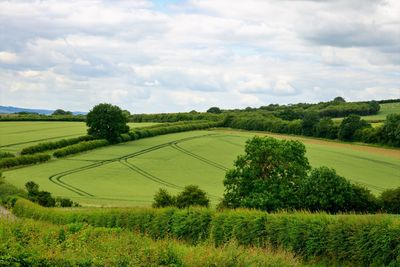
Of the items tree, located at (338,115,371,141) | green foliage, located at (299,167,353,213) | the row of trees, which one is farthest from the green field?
green foliage, located at (299,167,353,213)

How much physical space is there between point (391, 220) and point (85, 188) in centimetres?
4650

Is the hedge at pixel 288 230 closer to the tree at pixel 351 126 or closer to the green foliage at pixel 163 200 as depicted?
the green foliage at pixel 163 200

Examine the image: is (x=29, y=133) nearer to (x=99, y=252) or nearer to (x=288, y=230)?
(x=288, y=230)

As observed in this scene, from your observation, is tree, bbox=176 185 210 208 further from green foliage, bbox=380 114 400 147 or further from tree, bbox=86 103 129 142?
green foliage, bbox=380 114 400 147

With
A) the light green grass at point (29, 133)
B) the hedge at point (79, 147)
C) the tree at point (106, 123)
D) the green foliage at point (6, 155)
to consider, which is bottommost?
the green foliage at point (6, 155)

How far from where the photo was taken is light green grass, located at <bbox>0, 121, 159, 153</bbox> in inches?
3797

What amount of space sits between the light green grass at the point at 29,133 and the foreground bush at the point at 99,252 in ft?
249

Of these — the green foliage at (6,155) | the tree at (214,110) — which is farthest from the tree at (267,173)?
the tree at (214,110)

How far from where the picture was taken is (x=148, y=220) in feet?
109

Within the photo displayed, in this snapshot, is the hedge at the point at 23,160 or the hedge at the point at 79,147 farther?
the hedge at the point at 79,147

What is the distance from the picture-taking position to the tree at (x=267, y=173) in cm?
4906

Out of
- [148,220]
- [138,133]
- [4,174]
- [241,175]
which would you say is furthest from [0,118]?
[148,220]

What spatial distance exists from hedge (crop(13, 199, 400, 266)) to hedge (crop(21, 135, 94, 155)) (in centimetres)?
5545

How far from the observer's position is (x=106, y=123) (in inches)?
4094
